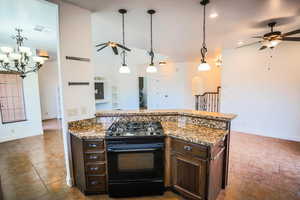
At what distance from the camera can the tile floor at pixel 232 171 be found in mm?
2287

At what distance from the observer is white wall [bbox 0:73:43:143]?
475 centimetres

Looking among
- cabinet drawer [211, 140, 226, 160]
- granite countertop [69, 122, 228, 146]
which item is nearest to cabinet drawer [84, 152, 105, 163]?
granite countertop [69, 122, 228, 146]

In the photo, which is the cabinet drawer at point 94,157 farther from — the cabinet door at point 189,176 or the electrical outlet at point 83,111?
the cabinet door at point 189,176

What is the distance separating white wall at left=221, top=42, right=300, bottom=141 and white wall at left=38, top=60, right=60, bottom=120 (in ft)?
25.1

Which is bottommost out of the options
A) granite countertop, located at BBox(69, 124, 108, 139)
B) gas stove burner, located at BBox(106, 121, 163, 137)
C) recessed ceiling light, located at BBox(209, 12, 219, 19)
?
granite countertop, located at BBox(69, 124, 108, 139)

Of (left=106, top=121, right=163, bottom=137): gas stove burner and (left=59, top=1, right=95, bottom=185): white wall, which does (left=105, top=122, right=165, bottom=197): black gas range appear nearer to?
(left=106, top=121, right=163, bottom=137): gas stove burner

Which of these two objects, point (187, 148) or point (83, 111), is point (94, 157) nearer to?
point (83, 111)

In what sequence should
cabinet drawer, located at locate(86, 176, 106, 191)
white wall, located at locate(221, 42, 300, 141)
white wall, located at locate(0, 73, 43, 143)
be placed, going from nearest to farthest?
1. cabinet drawer, located at locate(86, 176, 106, 191)
2. white wall, located at locate(221, 42, 300, 141)
3. white wall, located at locate(0, 73, 43, 143)

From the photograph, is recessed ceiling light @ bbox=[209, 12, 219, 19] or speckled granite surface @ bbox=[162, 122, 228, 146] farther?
recessed ceiling light @ bbox=[209, 12, 219, 19]

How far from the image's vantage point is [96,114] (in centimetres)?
280

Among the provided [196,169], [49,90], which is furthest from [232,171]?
[49,90]

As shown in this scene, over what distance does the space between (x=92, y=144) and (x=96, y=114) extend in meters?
0.75

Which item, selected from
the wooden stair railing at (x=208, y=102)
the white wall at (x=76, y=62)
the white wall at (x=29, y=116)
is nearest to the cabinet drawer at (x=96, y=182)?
the white wall at (x=76, y=62)

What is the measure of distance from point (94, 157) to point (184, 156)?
4.15 ft
